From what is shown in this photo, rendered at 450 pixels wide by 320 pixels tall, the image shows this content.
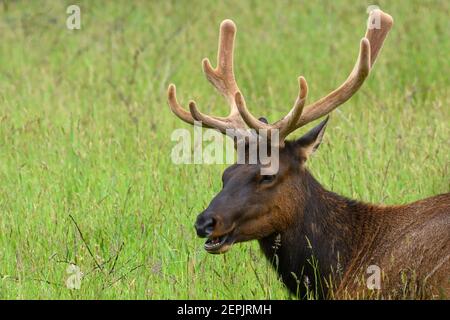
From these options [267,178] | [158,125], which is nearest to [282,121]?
[267,178]

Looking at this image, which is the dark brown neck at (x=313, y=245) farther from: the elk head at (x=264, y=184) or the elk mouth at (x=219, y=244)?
the elk mouth at (x=219, y=244)

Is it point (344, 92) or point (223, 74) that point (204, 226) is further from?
point (223, 74)

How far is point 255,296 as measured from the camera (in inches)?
224

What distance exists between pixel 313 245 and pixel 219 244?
53 cm

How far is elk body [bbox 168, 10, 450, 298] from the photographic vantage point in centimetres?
544

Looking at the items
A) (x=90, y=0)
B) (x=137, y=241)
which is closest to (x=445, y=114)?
(x=137, y=241)

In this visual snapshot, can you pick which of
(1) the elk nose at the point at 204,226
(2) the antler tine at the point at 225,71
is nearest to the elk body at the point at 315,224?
(1) the elk nose at the point at 204,226

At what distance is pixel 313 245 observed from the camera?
5734mm

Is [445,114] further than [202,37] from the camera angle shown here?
No

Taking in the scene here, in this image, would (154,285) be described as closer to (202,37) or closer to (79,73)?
(79,73)

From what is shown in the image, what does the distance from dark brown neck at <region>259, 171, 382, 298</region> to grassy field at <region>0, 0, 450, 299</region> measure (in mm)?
135

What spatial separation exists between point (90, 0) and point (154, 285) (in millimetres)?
6978

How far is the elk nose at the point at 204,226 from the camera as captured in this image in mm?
5383
